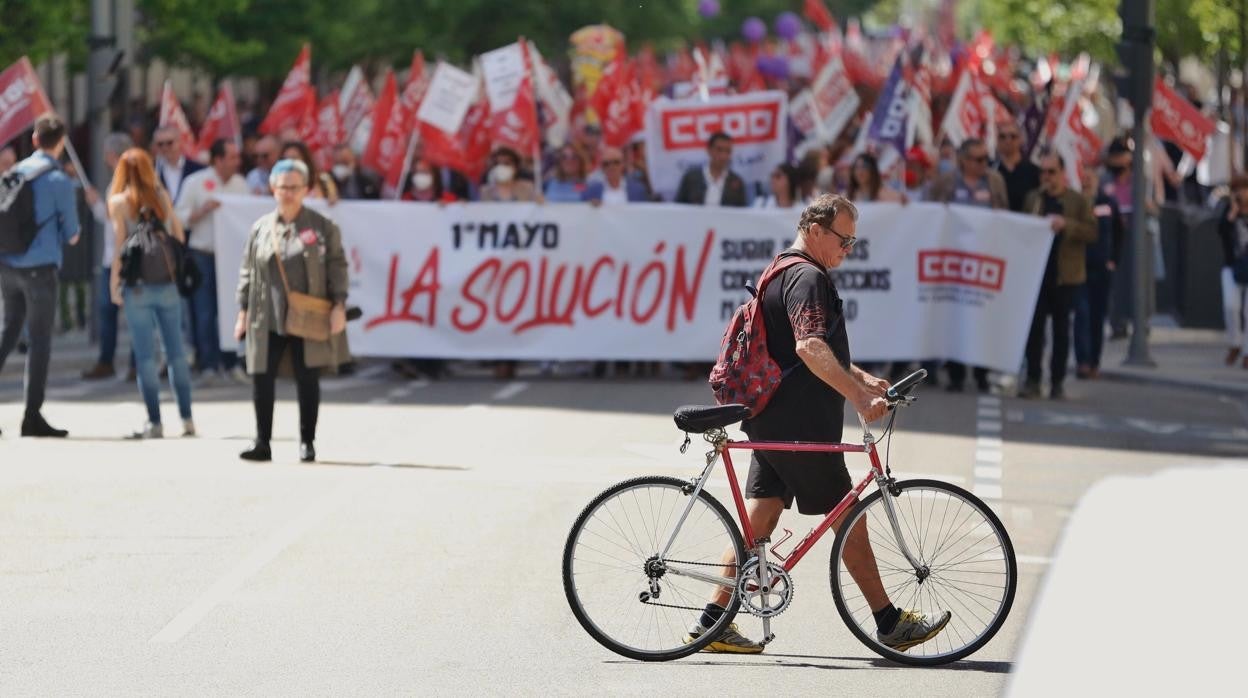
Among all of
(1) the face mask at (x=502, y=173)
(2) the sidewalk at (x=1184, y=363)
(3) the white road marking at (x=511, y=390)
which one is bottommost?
(2) the sidewalk at (x=1184, y=363)

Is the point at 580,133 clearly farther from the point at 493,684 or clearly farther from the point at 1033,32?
the point at 1033,32

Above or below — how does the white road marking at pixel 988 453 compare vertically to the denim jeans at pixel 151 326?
below

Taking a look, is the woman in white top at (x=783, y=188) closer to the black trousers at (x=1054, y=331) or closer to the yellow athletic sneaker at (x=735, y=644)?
the black trousers at (x=1054, y=331)

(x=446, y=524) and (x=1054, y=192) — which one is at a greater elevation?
(x=1054, y=192)

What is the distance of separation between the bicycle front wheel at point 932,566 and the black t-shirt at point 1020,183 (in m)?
11.1

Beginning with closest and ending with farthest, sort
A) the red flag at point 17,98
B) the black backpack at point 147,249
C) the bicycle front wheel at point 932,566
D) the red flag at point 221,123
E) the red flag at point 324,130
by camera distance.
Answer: the bicycle front wheel at point 932,566 < the black backpack at point 147,249 < the red flag at point 17,98 < the red flag at point 324,130 < the red flag at point 221,123

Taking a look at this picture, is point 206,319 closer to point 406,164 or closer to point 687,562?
point 406,164

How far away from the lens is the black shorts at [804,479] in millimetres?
8156

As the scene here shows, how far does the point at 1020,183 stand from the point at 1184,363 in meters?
3.56

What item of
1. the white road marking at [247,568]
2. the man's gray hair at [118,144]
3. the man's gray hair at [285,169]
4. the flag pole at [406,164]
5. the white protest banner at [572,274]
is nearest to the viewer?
the white road marking at [247,568]

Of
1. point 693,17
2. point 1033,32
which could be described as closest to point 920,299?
point 1033,32

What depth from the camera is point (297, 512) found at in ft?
37.3

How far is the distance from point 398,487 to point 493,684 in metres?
4.79

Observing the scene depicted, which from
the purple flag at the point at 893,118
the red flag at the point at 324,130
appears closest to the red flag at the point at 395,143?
the red flag at the point at 324,130
